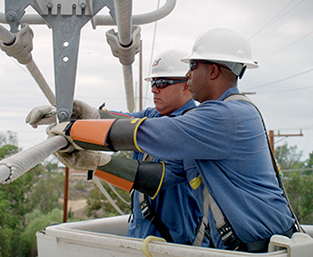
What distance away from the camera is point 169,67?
10.4 feet

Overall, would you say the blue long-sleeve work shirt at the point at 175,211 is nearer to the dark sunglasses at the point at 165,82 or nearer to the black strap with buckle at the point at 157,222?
the black strap with buckle at the point at 157,222

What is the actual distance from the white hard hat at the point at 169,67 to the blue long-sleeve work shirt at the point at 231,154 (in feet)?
4.50

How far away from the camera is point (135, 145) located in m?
1.76

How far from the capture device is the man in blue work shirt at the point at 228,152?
1.71m

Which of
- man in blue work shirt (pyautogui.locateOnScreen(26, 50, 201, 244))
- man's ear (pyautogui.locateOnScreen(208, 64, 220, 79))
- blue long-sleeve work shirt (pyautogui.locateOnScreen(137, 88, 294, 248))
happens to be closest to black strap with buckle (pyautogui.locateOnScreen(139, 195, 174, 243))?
man in blue work shirt (pyautogui.locateOnScreen(26, 50, 201, 244))

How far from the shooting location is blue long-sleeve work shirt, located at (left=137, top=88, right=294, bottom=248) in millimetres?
1709

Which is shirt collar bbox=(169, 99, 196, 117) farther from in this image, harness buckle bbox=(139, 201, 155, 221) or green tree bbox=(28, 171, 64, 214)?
Result: green tree bbox=(28, 171, 64, 214)

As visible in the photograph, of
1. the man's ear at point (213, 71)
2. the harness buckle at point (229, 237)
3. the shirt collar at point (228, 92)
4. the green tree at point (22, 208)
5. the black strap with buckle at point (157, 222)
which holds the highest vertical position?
the man's ear at point (213, 71)

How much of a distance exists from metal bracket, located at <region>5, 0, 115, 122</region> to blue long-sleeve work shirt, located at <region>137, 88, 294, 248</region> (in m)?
0.55

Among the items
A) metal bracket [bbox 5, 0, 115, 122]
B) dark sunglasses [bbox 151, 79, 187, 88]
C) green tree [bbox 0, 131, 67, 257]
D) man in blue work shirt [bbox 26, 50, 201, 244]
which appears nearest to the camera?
metal bracket [bbox 5, 0, 115, 122]

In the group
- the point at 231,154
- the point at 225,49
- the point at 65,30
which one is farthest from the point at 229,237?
the point at 65,30

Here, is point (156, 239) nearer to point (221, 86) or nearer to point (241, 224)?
point (241, 224)

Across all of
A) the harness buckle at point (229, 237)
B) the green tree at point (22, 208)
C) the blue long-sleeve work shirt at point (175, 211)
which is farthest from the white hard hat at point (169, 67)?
the green tree at point (22, 208)

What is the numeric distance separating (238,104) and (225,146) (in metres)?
0.25
